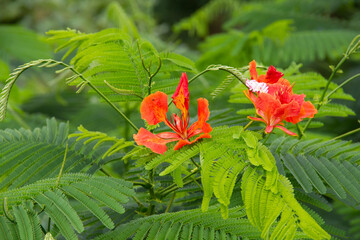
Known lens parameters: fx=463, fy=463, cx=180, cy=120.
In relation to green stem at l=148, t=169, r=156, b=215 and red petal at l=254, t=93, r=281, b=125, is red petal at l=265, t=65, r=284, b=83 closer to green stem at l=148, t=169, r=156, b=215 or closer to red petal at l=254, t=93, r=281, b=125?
red petal at l=254, t=93, r=281, b=125

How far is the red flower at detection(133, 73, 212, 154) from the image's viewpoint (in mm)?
852

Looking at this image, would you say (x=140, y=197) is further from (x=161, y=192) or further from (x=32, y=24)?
(x=32, y=24)

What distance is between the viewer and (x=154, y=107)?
0.89 metres

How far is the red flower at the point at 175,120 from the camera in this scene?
852mm

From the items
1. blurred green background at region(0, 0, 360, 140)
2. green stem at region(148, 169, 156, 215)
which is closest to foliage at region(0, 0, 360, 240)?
green stem at region(148, 169, 156, 215)

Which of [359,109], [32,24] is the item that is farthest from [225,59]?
[32,24]

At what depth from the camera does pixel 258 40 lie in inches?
99.7

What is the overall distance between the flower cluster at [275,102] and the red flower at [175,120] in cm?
9

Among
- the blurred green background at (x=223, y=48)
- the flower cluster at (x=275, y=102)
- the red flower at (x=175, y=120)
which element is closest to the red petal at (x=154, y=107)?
the red flower at (x=175, y=120)

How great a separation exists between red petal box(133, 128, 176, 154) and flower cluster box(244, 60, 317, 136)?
0.56 feet

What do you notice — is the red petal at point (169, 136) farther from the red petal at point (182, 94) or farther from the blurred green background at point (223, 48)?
the blurred green background at point (223, 48)

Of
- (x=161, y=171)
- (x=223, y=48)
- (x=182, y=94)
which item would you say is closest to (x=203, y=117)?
(x=182, y=94)

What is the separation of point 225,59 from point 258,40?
220mm

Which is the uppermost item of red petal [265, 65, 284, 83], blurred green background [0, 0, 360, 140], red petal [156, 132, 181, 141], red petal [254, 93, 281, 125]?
red petal [265, 65, 284, 83]
